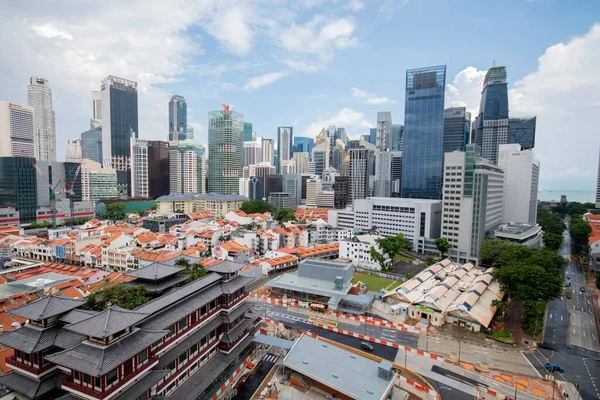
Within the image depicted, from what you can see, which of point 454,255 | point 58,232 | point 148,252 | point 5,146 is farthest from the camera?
point 5,146

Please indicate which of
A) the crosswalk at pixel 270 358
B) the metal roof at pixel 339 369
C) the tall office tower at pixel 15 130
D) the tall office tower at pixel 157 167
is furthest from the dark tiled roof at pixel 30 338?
the tall office tower at pixel 15 130

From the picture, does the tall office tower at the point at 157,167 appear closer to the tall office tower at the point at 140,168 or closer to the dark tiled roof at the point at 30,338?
the tall office tower at the point at 140,168

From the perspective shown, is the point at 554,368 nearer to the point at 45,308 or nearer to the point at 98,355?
the point at 98,355

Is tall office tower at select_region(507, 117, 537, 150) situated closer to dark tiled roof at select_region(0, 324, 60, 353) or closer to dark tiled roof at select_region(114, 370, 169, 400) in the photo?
dark tiled roof at select_region(114, 370, 169, 400)

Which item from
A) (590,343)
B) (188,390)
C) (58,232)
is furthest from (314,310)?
(58,232)

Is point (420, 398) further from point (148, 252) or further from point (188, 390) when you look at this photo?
point (148, 252)

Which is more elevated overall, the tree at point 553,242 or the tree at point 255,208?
the tree at point 255,208
